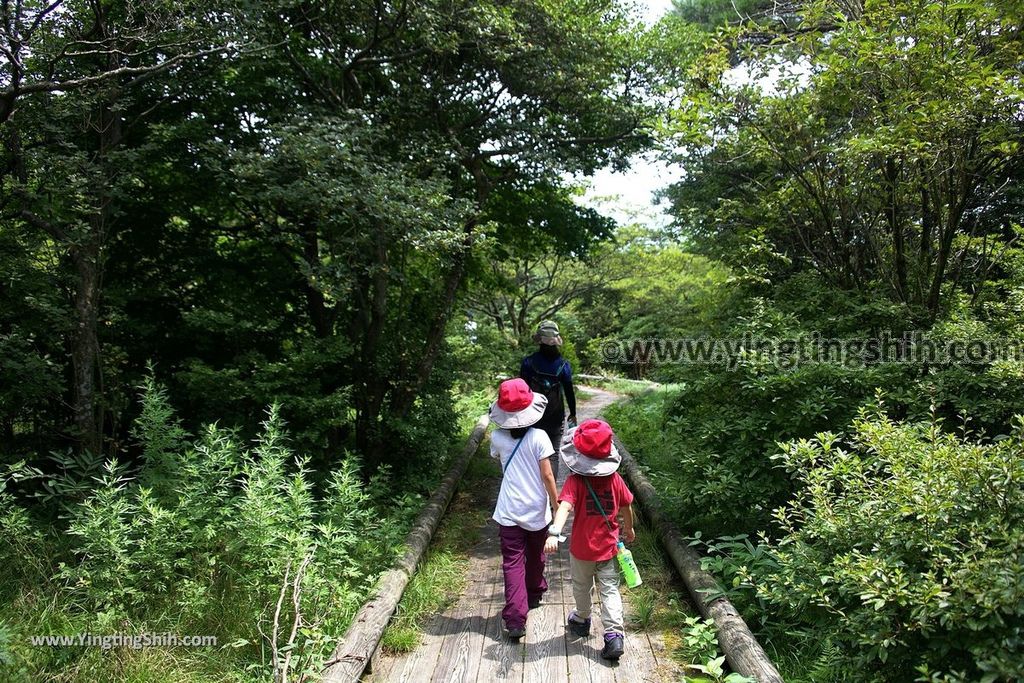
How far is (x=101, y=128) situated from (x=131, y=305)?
2223 millimetres

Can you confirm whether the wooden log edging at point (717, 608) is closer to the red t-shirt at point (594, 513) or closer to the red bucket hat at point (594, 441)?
the red t-shirt at point (594, 513)

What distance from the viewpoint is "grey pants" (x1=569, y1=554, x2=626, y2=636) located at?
3879 mm

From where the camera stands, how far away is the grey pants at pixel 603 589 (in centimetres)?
388

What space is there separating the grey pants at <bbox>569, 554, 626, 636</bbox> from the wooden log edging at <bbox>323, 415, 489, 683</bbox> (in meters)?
1.28

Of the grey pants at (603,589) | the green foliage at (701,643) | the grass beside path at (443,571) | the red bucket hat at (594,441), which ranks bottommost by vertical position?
the grass beside path at (443,571)

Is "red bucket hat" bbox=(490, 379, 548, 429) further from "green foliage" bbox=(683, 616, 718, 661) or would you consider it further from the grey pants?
"green foliage" bbox=(683, 616, 718, 661)

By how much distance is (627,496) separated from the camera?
406cm

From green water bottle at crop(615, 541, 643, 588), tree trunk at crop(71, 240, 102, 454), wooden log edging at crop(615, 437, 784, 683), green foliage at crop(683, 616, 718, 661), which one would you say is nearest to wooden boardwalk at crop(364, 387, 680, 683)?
green foliage at crop(683, 616, 718, 661)

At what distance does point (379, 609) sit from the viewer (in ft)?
13.8

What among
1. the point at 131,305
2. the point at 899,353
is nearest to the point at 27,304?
the point at 131,305

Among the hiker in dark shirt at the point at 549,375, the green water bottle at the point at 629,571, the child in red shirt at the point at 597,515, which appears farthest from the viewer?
the hiker in dark shirt at the point at 549,375

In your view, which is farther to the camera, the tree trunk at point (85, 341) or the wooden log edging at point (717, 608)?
the tree trunk at point (85, 341)

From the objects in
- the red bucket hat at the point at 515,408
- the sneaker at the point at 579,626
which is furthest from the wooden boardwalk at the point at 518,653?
the red bucket hat at the point at 515,408

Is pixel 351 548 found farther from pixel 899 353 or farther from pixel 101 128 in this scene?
pixel 899 353
